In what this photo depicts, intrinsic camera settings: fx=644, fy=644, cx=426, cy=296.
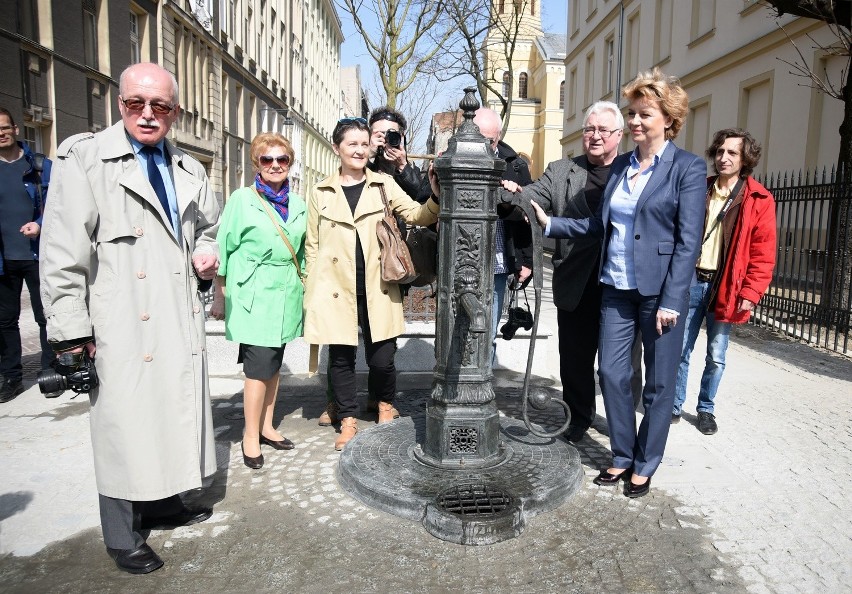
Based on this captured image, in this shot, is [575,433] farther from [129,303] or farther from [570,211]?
[129,303]

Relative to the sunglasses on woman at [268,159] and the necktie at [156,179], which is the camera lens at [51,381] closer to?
the necktie at [156,179]

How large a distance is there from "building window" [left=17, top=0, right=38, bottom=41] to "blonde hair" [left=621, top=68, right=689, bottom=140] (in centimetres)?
1170

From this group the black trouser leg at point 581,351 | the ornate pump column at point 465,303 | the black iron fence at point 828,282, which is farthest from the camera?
the black iron fence at point 828,282

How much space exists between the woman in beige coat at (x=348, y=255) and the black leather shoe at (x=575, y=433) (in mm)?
1295

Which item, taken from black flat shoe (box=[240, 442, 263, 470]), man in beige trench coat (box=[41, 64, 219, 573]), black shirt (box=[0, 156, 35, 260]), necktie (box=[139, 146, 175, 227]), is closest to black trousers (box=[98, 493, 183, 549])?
man in beige trench coat (box=[41, 64, 219, 573])

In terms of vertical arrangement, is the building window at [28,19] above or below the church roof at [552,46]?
below

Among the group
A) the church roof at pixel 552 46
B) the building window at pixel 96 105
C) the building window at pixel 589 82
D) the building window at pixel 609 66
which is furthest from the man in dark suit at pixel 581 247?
the church roof at pixel 552 46

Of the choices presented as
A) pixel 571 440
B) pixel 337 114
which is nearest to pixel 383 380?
pixel 571 440

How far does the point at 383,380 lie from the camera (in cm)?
425

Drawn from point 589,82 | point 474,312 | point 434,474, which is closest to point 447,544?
point 434,474

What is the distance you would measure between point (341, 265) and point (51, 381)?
5.88 feet

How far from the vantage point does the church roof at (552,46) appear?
1690 inches

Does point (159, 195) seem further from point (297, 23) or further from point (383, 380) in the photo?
point (297, 23)

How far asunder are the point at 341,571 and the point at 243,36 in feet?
92.0
